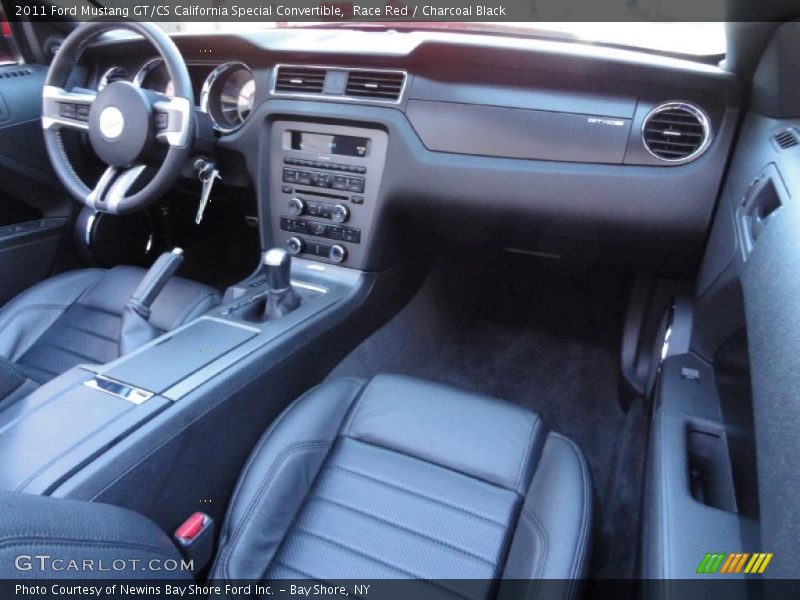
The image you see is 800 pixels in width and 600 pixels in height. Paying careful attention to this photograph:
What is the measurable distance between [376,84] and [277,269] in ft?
1.77

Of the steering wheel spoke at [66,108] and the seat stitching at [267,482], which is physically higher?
the steering wheel spoke at [66,108]

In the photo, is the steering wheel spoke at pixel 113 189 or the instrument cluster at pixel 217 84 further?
the instrument cluster at pixel 217 84

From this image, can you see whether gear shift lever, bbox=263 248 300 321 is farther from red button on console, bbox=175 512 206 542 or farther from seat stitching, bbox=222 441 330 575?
red button on console, bbox=175 512 206 542

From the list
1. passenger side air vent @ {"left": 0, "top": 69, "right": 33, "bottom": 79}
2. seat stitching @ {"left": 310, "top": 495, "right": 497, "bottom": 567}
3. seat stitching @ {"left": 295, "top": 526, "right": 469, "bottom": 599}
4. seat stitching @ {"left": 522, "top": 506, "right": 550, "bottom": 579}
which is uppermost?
passenger side air vent @ {"left": 0, "top": 69, "right": 33, "bottom": 79}

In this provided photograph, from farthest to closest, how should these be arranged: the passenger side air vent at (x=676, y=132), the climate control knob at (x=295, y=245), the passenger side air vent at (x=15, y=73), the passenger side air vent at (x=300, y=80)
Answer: the passenger side air vent at (x=15, y=73) → the climate control knob at (x=295, y=245) → the passenger side air vent at (x=300, y=80) → the passenger side air vent at (x=676, y=132)

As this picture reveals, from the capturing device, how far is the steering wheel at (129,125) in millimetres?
1320

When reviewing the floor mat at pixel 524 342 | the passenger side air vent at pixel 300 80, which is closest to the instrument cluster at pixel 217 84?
the passenger side air vent at pixel 300 80

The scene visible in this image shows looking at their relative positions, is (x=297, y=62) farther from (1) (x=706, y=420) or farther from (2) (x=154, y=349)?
(1) (x=706, y=420)

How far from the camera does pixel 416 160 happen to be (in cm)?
146

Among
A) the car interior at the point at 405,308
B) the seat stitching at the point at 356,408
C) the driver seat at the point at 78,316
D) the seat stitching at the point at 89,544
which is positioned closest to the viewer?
the seat stitching at the point at 89,544

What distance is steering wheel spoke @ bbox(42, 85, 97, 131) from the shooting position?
141 centimetres

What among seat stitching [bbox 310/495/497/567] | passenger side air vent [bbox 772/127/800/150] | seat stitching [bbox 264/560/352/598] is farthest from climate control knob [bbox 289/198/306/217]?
passenger side air vent [bbox 772/127/800/150]

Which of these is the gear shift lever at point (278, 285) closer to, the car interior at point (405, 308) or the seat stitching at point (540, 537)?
the car interior at point (405, 308)

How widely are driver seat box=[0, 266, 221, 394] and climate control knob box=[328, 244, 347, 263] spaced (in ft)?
1.08
